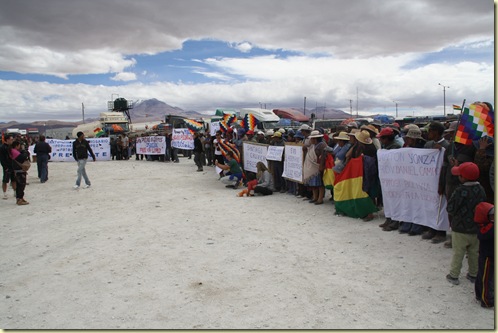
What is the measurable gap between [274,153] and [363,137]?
4.21 meters

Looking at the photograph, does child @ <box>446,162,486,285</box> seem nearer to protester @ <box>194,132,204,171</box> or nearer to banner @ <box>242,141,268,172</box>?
banner @ <box>242,141,268,172</box>

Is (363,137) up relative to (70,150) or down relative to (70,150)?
up

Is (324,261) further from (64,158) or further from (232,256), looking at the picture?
(64,158)

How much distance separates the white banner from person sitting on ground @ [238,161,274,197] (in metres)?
4.34

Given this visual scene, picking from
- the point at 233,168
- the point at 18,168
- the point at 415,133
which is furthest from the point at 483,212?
the point at 18,168

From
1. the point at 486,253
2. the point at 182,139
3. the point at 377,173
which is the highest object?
the point at 182,139

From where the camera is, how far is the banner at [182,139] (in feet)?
77.7

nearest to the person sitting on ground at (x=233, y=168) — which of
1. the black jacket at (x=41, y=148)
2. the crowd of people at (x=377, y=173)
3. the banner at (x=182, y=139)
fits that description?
the crowd of people at (x=377, y=173)

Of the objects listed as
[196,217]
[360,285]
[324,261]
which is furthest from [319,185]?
[360,285]

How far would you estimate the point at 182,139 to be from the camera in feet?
78.1

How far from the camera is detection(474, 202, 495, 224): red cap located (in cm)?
407

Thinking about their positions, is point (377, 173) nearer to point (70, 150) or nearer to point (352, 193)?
point (352, 193)

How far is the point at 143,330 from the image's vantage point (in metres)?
3.83

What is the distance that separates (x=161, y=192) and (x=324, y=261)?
25.5ft
